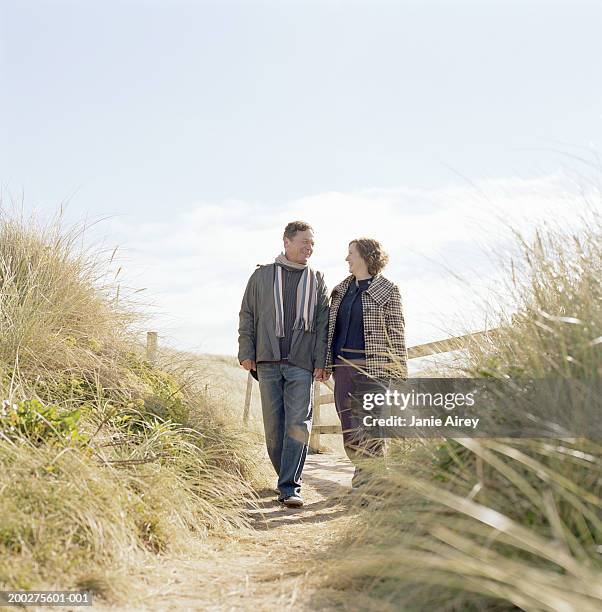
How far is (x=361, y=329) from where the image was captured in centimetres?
602

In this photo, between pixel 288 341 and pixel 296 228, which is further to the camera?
pixel 296 228

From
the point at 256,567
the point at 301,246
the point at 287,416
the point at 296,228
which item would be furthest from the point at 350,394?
the point at 256,567

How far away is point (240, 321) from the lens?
6469 mm

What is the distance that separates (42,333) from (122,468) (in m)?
2.05

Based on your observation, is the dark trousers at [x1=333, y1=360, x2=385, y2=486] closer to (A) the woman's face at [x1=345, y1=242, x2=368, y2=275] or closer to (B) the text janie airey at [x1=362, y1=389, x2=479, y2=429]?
(B) the text janie airey at [x1=362, y1=389, x2=479, y2=429]

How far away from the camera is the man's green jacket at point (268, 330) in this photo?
245 inches

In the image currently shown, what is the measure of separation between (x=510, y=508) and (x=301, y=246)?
362 cm

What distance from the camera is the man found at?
6164mm

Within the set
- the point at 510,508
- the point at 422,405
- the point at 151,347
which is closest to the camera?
the point at 510,508

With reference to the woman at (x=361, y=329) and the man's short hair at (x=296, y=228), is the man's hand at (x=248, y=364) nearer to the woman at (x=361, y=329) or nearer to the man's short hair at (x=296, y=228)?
the woman at (x=361, y=329)

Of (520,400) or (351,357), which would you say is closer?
(520,400)

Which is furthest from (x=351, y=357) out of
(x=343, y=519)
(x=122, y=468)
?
(x=122, y=468)

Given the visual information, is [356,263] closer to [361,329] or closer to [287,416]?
[361,329]

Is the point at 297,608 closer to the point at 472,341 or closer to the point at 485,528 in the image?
the point at 485,528
